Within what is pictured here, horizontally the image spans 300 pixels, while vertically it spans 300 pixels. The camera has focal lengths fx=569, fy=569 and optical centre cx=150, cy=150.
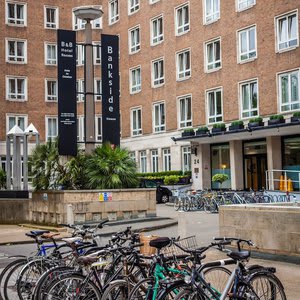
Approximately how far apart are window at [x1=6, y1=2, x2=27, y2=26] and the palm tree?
3313cm

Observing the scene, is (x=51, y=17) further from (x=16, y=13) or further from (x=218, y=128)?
(x=218, y=128)

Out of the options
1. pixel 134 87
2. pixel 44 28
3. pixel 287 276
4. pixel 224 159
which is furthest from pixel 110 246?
pixel 44 28

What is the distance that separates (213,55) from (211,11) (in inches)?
121

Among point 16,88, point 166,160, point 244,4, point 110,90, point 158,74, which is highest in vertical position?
point 244,4

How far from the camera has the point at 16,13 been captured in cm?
5209

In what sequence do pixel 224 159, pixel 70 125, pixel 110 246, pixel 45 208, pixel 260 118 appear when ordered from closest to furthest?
pixel 110 246 → pixel 45 208 → pixel 70 125 → pixel 260 118 → pixel 224 159

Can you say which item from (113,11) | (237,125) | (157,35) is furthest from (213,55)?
(113,11)

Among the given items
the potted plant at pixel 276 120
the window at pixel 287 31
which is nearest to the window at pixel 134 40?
the window at pixel 287 31

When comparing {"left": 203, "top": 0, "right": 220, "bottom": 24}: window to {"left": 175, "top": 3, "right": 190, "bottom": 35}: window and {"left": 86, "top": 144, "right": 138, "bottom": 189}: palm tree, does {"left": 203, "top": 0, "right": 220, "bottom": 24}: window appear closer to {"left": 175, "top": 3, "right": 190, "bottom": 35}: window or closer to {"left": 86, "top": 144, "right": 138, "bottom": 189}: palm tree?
{"left": 175, "top": 3, "right": 190, "bottom": 35}: window

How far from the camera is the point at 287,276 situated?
10.1 m

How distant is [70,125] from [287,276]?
593 inches

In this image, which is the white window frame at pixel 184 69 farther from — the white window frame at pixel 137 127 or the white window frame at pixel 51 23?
the white window frame at pixel 51 23

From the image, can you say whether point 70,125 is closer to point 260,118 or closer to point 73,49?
point 73,49

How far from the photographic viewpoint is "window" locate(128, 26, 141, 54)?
46.4m
